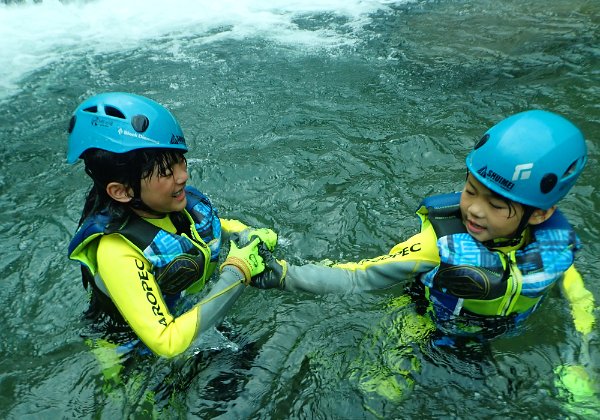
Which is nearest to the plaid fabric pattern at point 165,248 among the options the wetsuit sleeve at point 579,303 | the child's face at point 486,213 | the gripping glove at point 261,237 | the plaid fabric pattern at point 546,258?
the gripping glove at point 261,237

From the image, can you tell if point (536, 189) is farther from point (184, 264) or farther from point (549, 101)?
point (549, 101)

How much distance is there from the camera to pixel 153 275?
10.1 feet

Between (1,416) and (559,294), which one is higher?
(559,294)

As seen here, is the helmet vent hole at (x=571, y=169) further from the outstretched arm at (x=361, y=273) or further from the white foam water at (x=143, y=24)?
the white foam water at (x=143, y=24)

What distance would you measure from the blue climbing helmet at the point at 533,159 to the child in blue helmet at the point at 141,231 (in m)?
1.59

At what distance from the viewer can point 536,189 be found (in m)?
2.76

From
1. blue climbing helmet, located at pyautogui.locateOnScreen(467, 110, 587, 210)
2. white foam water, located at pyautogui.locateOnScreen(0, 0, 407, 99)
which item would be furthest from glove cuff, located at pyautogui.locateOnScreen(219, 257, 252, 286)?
white foam water, located at pyautogui.locateOnScreen(0, 0, 407, 99)

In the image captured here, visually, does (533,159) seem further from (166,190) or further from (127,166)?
(127,166)

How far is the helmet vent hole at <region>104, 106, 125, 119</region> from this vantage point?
2940 millimetres

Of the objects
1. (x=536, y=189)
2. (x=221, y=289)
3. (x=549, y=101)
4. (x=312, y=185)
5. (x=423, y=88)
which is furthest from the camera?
(x=423, y=88)

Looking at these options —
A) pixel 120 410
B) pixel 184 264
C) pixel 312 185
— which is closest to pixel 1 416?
pixel 120 410

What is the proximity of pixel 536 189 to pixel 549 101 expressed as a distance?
4939 millimetres

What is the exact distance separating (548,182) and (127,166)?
243 cm

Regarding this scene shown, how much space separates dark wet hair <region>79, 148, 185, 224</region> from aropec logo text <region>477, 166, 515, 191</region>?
1863 mm
